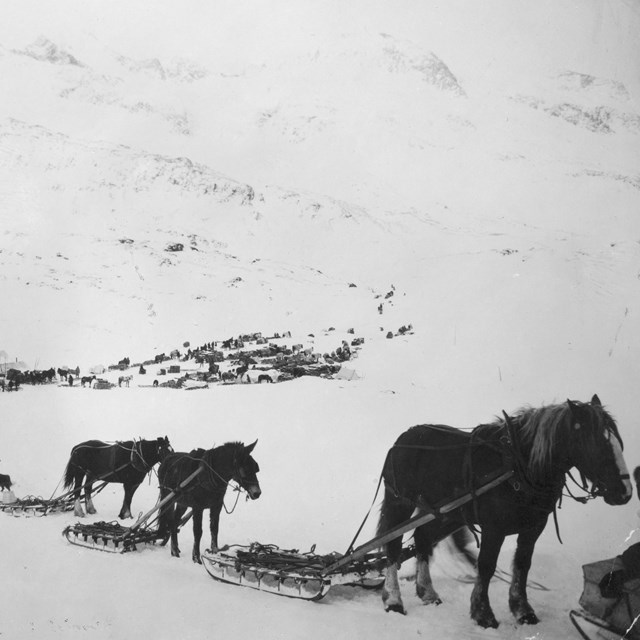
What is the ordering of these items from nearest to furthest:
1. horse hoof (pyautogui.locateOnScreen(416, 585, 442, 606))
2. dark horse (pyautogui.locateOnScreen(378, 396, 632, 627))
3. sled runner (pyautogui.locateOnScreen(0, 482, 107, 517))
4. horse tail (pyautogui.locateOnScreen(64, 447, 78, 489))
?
dark horse (pyautogui.locateOnScreen(378, 396, 632, 627)) < horse hoof (pyautogui.locateOnScreen(416, 585, 442, 606)) < sled runner (pyautogui.locateOnScreen(0, 482, 107, 517)) < horse tail (pyautogui.locateOnScreen(64, 447, 78, 489))

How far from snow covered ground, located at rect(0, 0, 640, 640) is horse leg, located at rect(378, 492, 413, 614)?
0.14m

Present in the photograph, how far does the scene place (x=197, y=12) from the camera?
6414 mm

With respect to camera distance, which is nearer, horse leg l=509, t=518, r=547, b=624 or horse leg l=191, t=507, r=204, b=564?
horse leg l=509, t=518, r=547, b=624

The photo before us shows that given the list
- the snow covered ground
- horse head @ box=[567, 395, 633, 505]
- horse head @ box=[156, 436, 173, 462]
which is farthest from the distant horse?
horse head @ box=[567, 395, 633, 505]

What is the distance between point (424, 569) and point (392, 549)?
1.03 ft

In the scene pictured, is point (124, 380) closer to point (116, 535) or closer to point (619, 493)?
point (116, 535)

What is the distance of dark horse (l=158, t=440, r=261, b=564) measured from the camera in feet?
13.8

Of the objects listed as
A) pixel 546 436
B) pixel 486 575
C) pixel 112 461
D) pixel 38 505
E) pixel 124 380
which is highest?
pixel 546 436

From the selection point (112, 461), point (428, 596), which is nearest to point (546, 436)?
point (428, 596)

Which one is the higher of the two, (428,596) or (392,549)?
(392,549)

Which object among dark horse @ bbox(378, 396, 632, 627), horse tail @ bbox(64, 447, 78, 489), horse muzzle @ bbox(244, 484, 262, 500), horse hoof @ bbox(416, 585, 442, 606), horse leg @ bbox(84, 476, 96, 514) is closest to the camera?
dark horse @ bbox(378, 396, 632, 627)

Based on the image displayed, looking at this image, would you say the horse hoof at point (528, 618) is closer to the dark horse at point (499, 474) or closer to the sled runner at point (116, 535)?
the dark horse at point (499, 474)

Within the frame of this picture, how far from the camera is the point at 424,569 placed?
337cm

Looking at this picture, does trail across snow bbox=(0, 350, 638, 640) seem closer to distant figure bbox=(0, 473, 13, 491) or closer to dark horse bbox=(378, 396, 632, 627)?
distant figure bbox=(0, 473, 13, 491)
